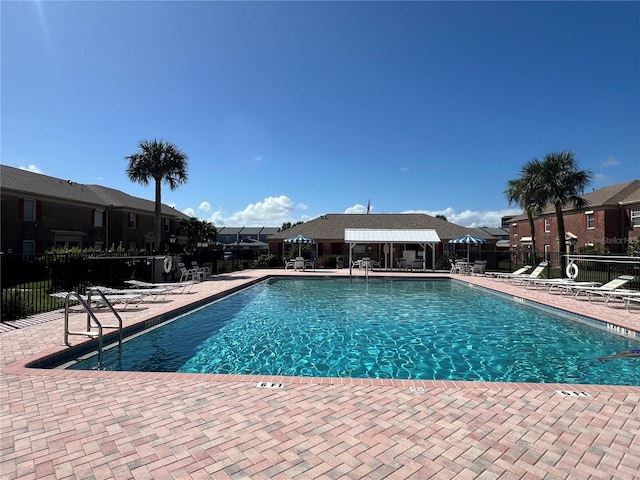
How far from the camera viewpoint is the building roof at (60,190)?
24.5 metres

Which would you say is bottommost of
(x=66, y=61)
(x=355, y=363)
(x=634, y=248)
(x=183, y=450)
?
(x=355, y=363)

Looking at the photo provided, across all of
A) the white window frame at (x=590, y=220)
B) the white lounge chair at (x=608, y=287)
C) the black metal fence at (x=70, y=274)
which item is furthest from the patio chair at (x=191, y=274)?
the white window frame at (x=590, y=220)

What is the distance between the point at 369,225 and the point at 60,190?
2717 centimetres

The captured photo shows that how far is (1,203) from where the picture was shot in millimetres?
22891

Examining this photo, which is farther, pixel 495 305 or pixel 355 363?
pixel 495 305

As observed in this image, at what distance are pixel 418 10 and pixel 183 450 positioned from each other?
13.7 m

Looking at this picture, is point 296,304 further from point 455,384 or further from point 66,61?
point 66,61

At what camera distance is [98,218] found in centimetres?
3133

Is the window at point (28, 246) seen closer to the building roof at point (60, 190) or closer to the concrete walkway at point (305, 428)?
the building roof at point (60, 190)

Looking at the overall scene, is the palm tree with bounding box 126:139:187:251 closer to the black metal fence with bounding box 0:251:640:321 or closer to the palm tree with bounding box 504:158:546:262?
the black metal fence with bounding box 0:251:640:321

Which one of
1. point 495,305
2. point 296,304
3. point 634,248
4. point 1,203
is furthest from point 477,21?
point 1,203

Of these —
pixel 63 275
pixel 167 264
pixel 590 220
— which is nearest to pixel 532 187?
pixel 590 220

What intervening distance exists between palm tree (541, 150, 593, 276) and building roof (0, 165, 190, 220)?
34.0 meters

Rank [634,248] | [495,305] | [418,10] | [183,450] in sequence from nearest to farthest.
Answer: [183,450]
[418,10]
[495,305]
[634,248]
